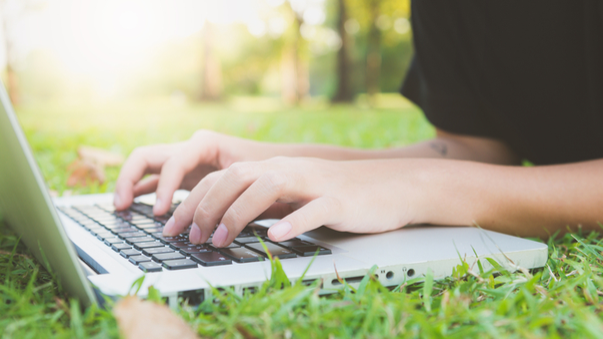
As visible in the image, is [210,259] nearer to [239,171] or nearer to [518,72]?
[239,171]

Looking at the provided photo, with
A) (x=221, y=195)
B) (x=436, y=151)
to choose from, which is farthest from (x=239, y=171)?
(x=436, y=151)

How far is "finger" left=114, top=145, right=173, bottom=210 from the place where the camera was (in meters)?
1.52

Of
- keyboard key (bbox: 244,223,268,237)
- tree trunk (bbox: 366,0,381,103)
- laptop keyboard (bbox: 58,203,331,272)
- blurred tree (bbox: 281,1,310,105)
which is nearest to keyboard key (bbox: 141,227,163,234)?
laptop keyboard (bbox: 58,203,331,272)

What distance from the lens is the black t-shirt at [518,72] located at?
5.14 ft

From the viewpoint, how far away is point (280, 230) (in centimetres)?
93

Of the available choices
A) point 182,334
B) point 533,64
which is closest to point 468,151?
point 533,64

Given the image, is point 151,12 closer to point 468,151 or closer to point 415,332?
point 468,151

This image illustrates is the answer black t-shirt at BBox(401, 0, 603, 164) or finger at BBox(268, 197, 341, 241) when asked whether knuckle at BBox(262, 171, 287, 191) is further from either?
black t-shirt at BBox(401, 0, 603, 164)

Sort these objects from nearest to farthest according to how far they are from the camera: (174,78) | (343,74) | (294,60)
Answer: (343,74) → (294,60) → (174,78)

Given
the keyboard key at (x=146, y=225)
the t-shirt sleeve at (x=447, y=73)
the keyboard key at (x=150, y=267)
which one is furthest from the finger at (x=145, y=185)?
the t-shirt sleeve at (x=447, y=73)

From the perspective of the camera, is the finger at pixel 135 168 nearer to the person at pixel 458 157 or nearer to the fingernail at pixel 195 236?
the person at pixel 458 157

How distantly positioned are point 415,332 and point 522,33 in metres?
1.34

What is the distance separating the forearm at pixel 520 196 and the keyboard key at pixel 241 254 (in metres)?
0.53

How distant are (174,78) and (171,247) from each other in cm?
2892
